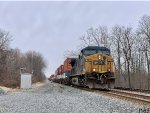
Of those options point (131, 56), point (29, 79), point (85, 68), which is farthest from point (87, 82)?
point (131, 56)

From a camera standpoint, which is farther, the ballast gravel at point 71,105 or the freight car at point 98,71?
the freight car at point 98,71

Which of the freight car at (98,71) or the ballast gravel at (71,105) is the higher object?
the freight car at (98,71)

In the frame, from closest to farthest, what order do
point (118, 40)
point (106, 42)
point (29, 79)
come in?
point (29, 79) → point (118, 40) → point (106, 42)

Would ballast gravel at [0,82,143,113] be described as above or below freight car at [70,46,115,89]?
below

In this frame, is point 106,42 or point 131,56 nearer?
point 131,56

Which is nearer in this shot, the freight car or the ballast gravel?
the ballast gravel

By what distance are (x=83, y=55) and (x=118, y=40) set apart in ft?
132

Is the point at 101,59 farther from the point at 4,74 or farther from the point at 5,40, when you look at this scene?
the point at 5,40

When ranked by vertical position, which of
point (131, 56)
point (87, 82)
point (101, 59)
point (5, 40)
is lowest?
point (87, 82)

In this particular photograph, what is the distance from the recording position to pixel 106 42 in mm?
72438

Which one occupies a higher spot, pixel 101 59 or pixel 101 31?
pixel 101 31

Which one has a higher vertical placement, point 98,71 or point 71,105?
point 98,71

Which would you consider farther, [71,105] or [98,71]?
[98,71]

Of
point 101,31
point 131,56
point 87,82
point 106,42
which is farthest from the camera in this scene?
point 101,31
